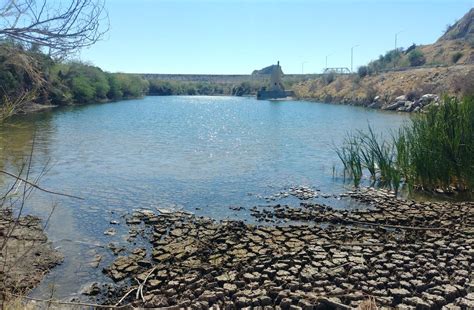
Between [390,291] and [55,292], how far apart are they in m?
6.22

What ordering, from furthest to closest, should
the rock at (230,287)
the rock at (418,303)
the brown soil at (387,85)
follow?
1. the brown soil at (387,85)
2. the rock at (230,287)
3. the rock at (418,303)

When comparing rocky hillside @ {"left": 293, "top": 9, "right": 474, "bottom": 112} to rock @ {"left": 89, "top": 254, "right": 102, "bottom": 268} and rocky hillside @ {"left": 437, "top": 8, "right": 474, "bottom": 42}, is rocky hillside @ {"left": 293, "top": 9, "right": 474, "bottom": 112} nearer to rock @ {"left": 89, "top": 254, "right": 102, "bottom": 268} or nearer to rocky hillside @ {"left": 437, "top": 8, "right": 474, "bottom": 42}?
rocky hillside @ {"left": 437, "top": 8, "right": 474, "bottom": 42}

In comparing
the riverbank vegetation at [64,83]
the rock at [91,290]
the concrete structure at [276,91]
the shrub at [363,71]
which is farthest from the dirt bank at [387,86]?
the rock at [91,290]

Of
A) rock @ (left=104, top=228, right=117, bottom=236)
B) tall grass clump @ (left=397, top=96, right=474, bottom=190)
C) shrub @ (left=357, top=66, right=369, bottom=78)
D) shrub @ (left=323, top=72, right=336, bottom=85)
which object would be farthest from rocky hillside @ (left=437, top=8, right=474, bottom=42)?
rock @ (left=104, top=228, right=117, bottom=236)

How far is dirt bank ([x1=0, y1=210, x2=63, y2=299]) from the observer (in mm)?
8773

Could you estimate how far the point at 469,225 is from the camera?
458 inches

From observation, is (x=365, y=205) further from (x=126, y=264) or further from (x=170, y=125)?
(x=170, y=125)

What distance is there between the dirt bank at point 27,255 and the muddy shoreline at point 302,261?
1390mm

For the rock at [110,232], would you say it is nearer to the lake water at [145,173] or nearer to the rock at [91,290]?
the lake water at [145,173]

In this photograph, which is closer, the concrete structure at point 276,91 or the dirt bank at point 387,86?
the dirt bank at point 387,86

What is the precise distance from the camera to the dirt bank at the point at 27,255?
877cm

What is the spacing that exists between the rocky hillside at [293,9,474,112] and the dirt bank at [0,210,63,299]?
24.9 m

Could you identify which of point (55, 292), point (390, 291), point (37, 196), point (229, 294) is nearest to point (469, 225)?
point (390, 291)

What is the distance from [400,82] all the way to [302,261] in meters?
71.0
